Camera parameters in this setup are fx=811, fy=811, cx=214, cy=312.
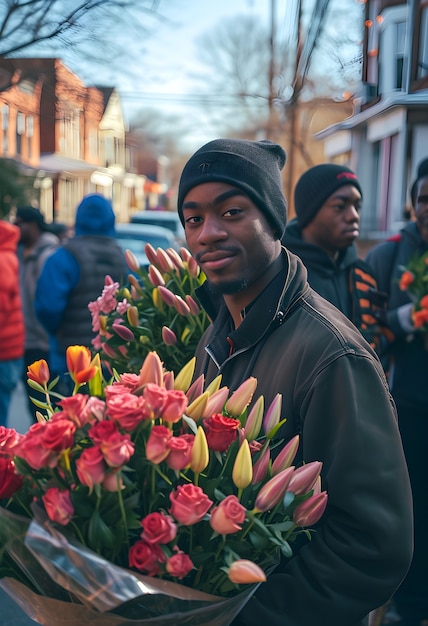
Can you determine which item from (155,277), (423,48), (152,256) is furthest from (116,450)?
(423,48)

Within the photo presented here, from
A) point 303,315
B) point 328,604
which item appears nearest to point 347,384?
point 303,315

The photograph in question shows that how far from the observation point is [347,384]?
1654 millimetres

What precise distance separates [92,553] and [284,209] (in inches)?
41.2

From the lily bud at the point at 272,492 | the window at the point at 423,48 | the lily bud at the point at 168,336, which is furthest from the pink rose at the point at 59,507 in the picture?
the window at the point at 423,48

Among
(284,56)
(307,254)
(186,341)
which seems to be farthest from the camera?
(284,56)

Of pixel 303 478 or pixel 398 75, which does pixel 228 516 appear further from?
pixel 398 75

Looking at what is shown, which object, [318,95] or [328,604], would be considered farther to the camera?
[318,95]

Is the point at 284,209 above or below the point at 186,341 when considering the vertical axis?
above

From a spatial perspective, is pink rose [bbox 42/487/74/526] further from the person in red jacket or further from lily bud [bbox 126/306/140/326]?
the person in red jacket

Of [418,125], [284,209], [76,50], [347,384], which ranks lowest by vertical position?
[347,384]

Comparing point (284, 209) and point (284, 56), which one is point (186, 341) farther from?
point (284, 56)

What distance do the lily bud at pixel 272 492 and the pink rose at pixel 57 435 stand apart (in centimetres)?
35

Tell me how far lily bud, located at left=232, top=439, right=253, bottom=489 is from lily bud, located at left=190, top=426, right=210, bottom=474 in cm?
6

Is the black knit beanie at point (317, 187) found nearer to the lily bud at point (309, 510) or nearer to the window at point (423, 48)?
the window at point (423, 48)
